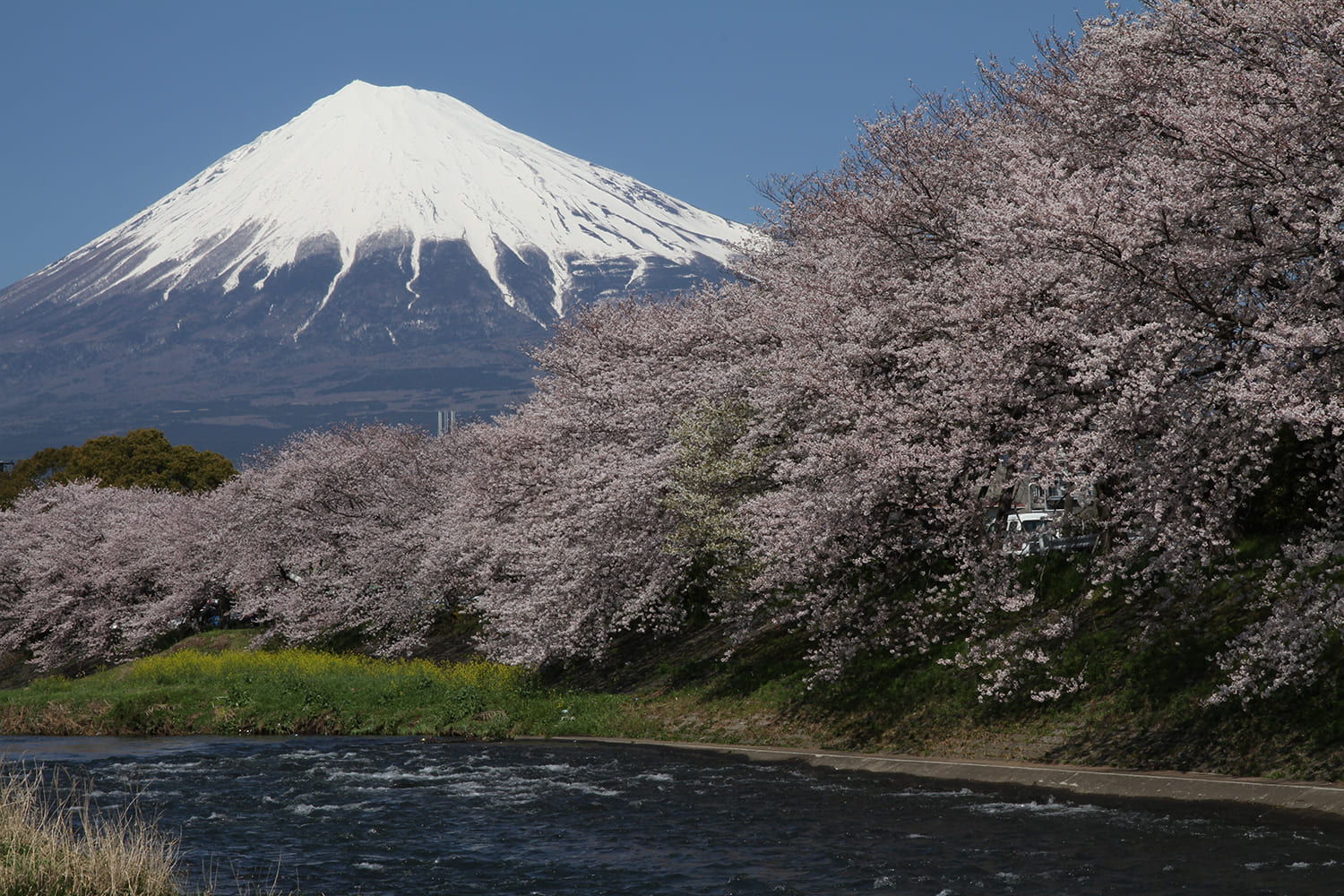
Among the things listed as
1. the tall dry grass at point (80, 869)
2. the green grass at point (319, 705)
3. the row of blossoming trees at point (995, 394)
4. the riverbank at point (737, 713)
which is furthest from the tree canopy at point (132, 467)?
the tall dry grass at point (80, 869)

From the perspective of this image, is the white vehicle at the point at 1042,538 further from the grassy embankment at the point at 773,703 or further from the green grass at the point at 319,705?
the green grass at the point at 319,705

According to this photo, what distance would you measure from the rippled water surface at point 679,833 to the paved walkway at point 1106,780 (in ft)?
1.59

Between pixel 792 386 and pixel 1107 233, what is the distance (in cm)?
933

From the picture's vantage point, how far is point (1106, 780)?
17.2m

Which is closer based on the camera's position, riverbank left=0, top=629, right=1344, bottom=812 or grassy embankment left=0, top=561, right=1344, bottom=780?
riverbank left=0, top=629, right=1344, bottom=812

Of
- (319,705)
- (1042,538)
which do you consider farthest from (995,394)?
(319,705)

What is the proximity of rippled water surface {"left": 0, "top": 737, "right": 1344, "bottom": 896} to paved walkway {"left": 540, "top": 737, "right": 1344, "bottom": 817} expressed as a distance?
0.49 m

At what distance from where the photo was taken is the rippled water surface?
13570 millimetres

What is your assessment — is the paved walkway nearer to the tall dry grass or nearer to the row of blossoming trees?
the row of blossoming trees

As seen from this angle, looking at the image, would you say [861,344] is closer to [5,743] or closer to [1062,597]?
[1062,597]

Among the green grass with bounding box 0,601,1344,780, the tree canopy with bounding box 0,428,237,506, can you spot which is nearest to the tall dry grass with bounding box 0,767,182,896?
the green grass with bounding box 0,601,1344,780

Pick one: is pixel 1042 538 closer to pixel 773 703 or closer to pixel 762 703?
pixel 773 703

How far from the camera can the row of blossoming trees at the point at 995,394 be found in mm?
14219

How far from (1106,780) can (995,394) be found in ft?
20.0
